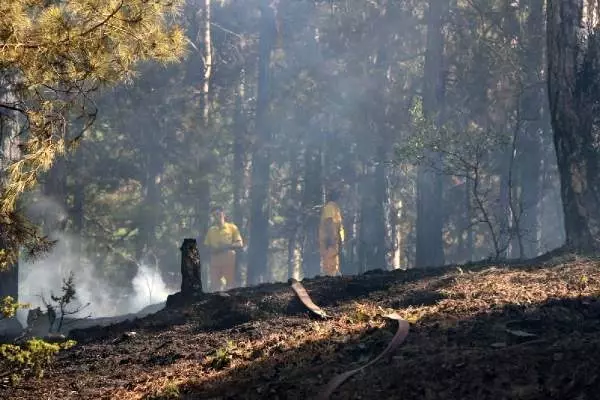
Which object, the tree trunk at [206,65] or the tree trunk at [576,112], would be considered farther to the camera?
the tree trunk at [206,65]

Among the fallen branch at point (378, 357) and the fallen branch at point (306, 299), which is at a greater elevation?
the fallen branch at point (306, 299)

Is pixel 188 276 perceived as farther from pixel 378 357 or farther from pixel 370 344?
pixel 378 357

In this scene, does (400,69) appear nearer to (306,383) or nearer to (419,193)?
(419,193)

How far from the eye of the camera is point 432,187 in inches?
912

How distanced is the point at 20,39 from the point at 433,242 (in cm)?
1774

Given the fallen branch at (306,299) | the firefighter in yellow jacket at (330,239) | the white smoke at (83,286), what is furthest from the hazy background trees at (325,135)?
the fallen branch at (306,299)

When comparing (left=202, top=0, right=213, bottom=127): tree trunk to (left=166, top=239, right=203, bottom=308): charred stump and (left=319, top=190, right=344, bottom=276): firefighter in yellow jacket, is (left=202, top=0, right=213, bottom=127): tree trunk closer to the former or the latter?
(left=319, top=190, right=344, bottom=276): firefighter in yellow jacket

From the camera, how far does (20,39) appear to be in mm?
6352

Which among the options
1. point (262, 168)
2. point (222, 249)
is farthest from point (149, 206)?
point (222, 249)

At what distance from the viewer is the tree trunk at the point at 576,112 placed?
10.6 metres

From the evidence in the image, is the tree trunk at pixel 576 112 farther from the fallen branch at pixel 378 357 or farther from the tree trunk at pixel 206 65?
the tree trunk at pixel 206 65

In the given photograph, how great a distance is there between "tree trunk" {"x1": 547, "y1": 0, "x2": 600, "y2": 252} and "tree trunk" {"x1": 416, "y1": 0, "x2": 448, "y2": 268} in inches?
450

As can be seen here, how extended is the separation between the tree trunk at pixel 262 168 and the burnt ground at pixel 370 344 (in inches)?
803

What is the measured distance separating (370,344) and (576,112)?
603cm
